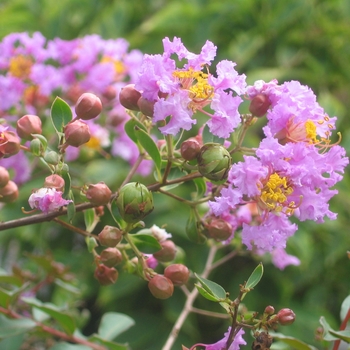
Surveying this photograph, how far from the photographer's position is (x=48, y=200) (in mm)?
553

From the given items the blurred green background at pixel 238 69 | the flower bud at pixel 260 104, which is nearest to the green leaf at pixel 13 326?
the flower bud at pixel 260 104

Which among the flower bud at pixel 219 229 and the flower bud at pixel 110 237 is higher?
the flower bud at pixel 219 229

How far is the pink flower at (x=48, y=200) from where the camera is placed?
0.55 meters

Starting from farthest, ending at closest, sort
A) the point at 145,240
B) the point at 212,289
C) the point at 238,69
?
the point at 238,69 → the point at 145,240 → the point at 212,289

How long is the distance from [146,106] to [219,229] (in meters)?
0.17

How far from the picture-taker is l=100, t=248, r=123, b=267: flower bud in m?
0.62

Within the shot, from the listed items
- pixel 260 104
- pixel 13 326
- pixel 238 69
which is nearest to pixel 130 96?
pixel 260 104

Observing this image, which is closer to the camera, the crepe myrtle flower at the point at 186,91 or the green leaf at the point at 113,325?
the crepe myrtle flower at the point at 186,91

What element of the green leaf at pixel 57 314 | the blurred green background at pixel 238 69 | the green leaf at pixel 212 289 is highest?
the blurred green background at pixel 238 69

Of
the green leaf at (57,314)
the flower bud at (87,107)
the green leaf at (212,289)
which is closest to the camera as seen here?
the green leaf at (212,289)

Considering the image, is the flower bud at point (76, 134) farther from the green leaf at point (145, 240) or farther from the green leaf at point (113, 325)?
the green leaf at point (113, 325)

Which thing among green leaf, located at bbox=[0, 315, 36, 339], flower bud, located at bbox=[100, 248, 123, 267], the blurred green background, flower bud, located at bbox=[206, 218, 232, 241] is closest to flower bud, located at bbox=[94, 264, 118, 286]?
flower bud, located at bbox=[100, 248, 123, 267]

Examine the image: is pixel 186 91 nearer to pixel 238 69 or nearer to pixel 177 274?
pixel 177 274

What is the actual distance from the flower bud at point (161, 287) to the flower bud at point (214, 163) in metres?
0.13
